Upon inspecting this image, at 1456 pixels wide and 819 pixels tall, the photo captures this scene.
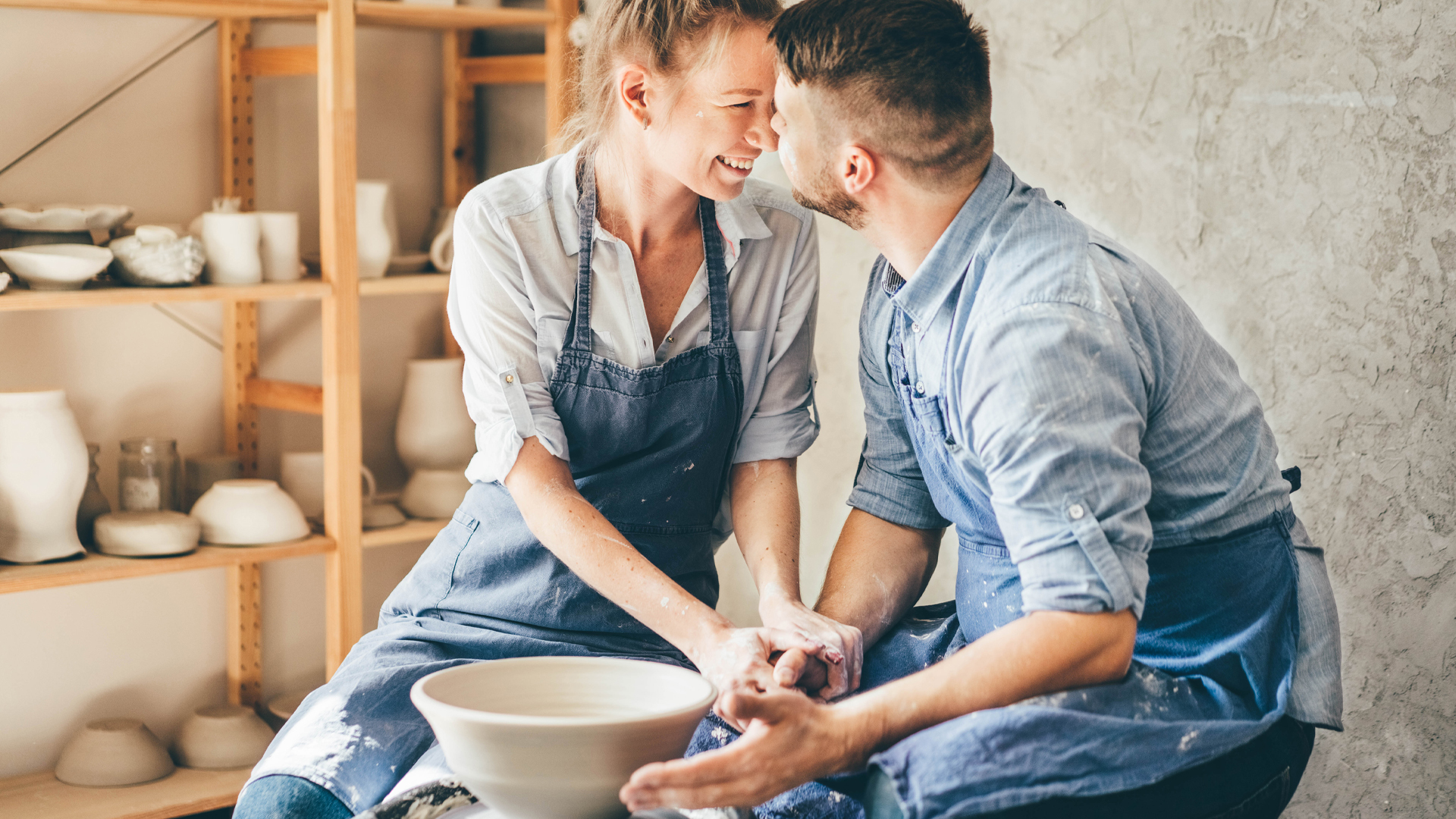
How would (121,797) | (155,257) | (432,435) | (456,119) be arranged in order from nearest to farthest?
(155,257)
(121,797)
(432,435)
(456,119)

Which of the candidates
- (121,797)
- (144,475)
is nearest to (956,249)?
(144,475)

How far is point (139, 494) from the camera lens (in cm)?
243

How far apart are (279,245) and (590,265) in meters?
1.14

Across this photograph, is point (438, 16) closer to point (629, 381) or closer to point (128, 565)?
point (128, 565)

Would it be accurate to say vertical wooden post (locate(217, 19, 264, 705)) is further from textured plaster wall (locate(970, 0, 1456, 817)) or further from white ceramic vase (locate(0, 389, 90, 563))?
textured plaster wall (locate(970, 0, 1456, 817))

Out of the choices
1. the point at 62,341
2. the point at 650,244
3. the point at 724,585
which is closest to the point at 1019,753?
the point at 650,244

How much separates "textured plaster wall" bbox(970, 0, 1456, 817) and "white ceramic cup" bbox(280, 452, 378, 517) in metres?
1.74

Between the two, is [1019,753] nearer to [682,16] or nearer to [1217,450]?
[1217,450]

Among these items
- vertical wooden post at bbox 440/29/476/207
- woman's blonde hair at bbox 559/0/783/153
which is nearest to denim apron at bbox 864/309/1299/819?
woman's blonde hair at bbox 559/0/783/153

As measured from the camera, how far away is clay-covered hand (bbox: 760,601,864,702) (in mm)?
1298

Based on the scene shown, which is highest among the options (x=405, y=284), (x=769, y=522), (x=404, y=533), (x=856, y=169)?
(x=856, y=169)

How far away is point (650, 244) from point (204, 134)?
58.5 inches

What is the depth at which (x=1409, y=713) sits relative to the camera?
1676 mm

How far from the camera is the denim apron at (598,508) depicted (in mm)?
1538
